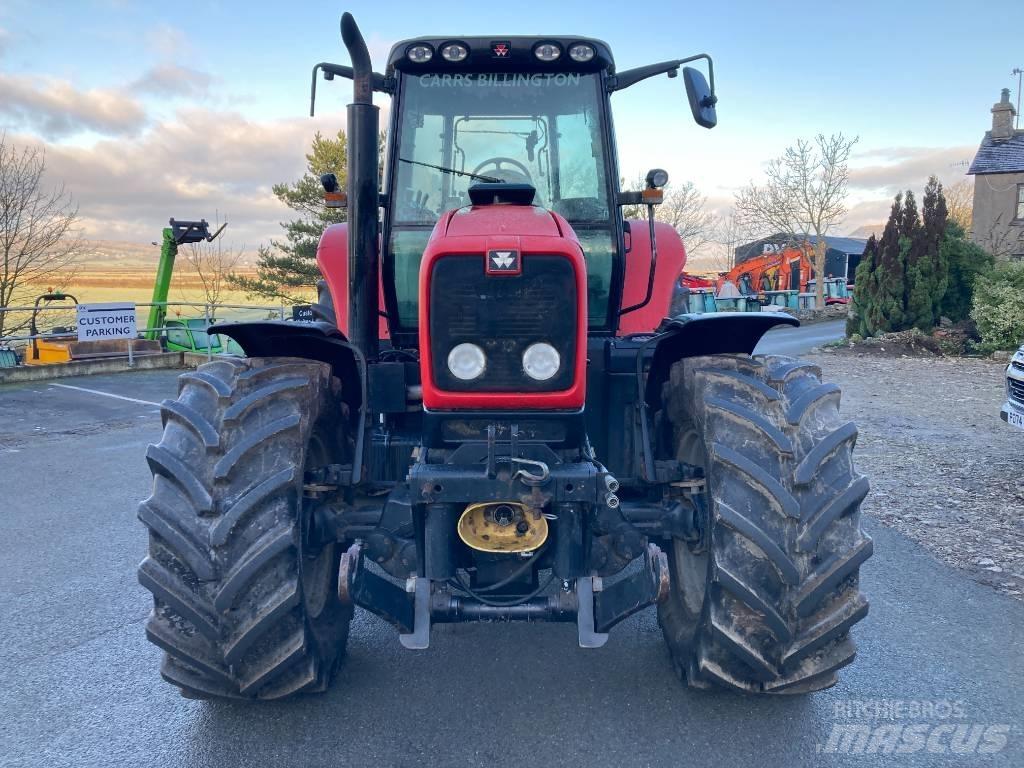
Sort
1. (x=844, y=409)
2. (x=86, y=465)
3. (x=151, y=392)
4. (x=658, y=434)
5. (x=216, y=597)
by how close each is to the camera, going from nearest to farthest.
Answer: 1. (x=216, y=597)
2. (x=658, y=434)
3. (x=86, y=465)
4. (x=844, y=409)
5. (x=151, y=392)

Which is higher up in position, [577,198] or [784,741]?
[577,198]

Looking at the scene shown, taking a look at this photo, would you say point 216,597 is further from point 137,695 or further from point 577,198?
point 577,198

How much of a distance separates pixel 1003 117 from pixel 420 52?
1375 inches

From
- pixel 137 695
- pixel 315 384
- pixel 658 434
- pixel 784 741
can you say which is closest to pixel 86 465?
pixel 137 695

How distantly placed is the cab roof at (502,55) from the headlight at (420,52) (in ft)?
0.04

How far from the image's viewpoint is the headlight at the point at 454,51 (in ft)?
12.6

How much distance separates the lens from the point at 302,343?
3.42 metres

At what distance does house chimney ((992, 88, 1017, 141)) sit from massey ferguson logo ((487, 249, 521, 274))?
3511 cm

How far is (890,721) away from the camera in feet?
10.4

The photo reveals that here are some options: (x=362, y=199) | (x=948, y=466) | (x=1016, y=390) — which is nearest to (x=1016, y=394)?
(x=1016, y=390)

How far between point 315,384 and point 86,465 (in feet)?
19.6

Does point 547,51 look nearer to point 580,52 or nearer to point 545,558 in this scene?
point 580,52

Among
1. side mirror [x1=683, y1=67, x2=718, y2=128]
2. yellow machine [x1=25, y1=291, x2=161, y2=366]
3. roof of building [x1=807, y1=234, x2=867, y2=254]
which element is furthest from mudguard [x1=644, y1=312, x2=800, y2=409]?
roof of building [x1=807, y1=234, x2=867, y2=254]

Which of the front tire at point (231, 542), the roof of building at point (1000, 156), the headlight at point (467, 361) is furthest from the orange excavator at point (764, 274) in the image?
the front tire at point (231, 542)
